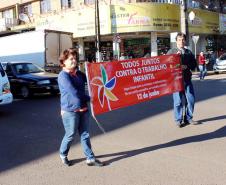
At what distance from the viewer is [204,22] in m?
35.8

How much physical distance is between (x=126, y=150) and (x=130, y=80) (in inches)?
59.4

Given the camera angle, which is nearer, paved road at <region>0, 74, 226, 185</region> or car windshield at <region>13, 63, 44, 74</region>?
paved road at <region>0, 74, 226, 185</region>

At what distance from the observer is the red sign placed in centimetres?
696

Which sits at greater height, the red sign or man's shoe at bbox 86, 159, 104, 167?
the red sign

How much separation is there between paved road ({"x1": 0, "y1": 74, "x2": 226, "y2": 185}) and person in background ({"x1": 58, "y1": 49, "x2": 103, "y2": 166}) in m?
0.39

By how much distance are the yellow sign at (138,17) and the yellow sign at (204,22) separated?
12.9 ft

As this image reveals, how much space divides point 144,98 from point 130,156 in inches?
73.9

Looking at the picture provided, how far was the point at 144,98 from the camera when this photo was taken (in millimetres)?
8281

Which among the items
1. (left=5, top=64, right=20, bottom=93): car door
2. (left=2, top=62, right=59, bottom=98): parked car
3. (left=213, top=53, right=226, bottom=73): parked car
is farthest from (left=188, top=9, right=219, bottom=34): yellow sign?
(left=5, top=64, right=20, bottom=93): car door

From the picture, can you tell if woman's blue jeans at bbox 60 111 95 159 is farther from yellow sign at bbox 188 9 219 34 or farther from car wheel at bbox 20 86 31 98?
yellow sign at bbox 188 9 219 34

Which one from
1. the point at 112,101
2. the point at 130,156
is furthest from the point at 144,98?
the point at 130,156

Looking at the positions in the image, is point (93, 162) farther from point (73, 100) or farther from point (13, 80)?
point (13, 80)

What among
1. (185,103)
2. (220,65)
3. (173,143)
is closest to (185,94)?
(185,103)

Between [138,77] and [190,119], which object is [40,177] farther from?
[190,119]
